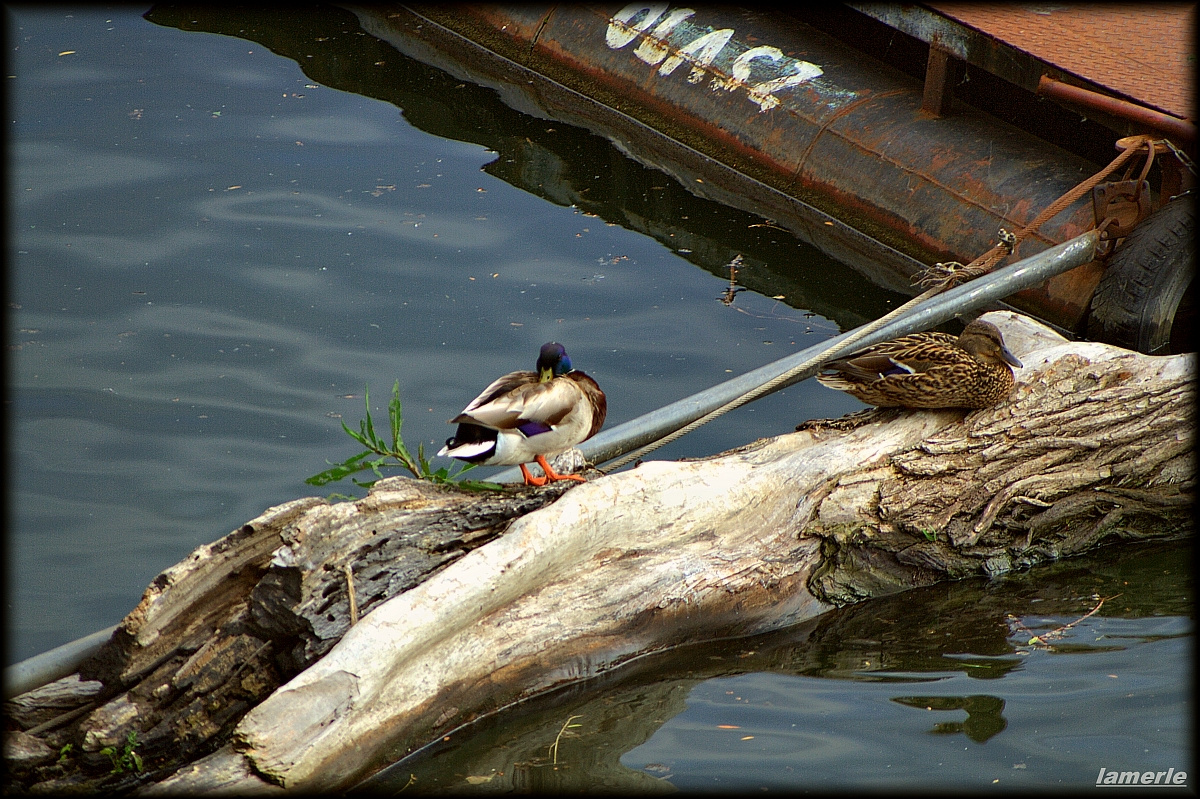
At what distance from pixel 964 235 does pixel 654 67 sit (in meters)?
2.89

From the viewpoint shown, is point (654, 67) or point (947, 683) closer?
point (947, 683)

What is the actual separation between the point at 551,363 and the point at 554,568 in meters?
0.68

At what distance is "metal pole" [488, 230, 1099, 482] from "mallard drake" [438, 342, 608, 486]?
375mm

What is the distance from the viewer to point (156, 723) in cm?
320

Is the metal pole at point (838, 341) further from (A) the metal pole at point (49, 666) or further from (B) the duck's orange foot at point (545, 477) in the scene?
(A) the metal pole at point (49, 666)

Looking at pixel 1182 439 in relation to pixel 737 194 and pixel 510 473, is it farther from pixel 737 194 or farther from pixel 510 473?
pixel 737 194

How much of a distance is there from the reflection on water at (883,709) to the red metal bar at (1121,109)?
2450 mm

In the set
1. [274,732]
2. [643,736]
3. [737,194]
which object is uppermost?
[737,194]

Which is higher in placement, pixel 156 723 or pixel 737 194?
pixel 737 194

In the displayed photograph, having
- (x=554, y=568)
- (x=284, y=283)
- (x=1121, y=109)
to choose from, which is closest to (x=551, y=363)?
(x=554, y=568)

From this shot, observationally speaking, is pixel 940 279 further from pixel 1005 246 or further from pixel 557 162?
pixel 557 162

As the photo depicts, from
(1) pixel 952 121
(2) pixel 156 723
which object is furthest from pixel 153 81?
(2) pixel 156 723

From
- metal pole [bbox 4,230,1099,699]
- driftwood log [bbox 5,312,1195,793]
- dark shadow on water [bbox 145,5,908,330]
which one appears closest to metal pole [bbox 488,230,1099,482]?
metal pole [bbox 4,230,1099,699]

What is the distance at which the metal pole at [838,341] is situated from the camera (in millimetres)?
4211
